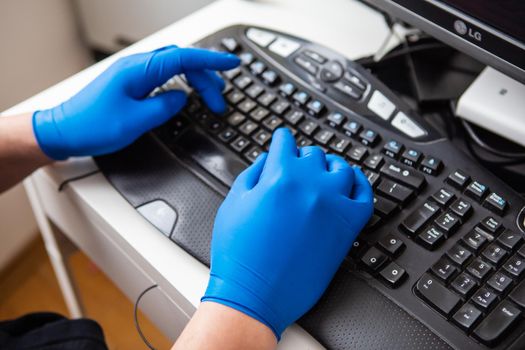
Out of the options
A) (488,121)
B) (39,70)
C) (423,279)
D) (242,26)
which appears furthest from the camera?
(39,70)

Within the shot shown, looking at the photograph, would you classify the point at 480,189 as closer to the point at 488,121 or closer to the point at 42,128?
the point at 488,121

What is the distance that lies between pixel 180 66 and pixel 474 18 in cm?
29

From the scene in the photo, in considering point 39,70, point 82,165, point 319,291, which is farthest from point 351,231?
point 39,70

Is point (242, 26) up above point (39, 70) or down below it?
above

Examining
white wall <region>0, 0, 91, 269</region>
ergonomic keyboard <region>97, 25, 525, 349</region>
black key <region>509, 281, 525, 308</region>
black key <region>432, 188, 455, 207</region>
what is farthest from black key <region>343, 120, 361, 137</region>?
white wall <region>0, 0, 91, 269</region>

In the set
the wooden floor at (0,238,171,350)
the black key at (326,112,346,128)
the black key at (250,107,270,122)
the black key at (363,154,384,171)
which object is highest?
the black key at (250,107,270,122)

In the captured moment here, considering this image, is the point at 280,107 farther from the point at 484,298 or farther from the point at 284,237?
the point at 484,298

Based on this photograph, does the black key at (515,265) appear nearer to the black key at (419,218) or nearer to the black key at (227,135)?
the black key at (419,218)

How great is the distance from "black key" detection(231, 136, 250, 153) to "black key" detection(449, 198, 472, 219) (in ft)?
0.67

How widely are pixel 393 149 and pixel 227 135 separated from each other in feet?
0.54

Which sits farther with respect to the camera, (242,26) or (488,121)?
(242,26)

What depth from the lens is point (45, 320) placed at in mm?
654

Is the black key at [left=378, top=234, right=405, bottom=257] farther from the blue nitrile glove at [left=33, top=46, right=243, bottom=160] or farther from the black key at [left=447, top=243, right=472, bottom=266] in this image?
the blue nitrile glove at [left=33, top=46, right=243, bottom=160]

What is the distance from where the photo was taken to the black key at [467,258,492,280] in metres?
0.46
